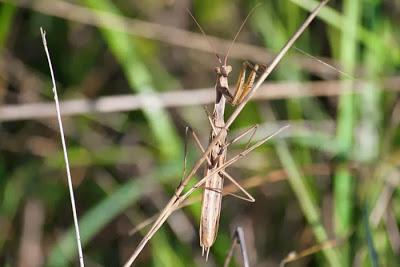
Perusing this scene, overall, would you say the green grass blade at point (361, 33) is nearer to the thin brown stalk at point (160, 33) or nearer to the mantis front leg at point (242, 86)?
the thin brown stalk at point (160, 33)

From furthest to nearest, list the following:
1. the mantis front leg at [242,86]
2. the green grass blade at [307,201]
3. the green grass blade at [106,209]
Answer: the green grass blade at [106,209] → the green grass blade at [307,201] → the mantis front leg at [242,86]

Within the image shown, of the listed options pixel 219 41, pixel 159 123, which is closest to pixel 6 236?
pixel 159 123

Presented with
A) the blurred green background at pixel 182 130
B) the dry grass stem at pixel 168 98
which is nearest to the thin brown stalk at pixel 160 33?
the blurred green background at pixel 182 130

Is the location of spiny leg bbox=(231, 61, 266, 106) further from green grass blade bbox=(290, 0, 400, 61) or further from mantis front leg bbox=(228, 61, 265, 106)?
green grass blade bbox=(290, 0, 400, 61)

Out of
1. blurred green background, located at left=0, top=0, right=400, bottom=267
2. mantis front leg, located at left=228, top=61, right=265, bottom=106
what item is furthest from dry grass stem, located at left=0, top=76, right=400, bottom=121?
mantis front leg, located at left=228, top=61, right=265, bottom=106

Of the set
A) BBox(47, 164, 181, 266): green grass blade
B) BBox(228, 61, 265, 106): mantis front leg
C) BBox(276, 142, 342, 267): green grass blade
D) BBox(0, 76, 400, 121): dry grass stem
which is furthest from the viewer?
BBox(0, 76, 400, 121): dry grass stem

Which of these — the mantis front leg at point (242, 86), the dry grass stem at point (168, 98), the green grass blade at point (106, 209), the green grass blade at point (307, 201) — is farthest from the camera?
the dry grass stem at point (168, 98)

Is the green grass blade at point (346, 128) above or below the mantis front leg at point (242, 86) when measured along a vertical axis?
above

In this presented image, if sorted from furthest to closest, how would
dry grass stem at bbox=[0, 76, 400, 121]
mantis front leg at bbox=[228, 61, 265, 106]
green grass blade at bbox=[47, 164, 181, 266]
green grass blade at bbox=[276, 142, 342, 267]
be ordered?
dry grass stem at bbox=[0, 76, 400, 121] < green grass blade at bbox=[47, 164, 181, 266] < green grass blade at bbox=[276, 142, 342, 267] < mantis front leg at bbox=[228, 61, 265, 106]

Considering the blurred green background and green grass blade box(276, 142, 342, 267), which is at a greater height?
the blurred green background
